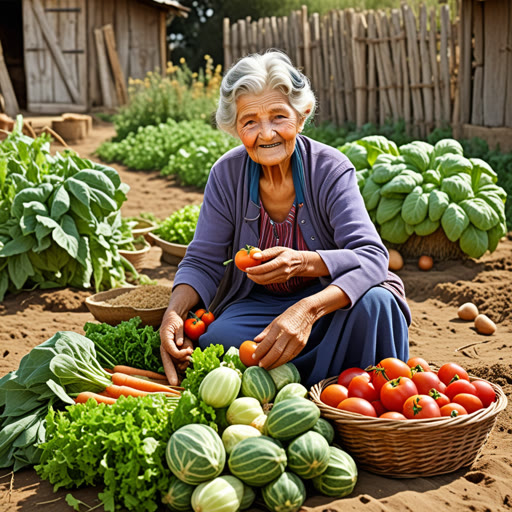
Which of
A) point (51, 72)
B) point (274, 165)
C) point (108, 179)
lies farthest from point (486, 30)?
point (51, 72)

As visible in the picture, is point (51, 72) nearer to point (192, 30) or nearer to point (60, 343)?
point (192, 30)

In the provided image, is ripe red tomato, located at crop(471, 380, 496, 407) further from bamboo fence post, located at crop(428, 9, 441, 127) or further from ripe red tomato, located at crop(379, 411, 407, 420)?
bamboo fence post, located at crop(428, 9, 441, 127)

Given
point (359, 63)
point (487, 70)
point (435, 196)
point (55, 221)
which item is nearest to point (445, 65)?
point (487, 70)

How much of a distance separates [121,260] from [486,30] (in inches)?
242

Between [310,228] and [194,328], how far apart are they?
0.80m

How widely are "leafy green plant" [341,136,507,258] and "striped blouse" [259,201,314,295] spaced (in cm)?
271

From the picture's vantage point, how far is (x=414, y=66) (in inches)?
401

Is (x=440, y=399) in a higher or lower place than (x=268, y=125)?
lower

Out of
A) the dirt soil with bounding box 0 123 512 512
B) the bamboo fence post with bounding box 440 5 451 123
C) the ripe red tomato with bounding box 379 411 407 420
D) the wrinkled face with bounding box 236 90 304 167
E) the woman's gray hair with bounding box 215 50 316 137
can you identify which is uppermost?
the bamboo fence post with bounding box 440 5 451 123

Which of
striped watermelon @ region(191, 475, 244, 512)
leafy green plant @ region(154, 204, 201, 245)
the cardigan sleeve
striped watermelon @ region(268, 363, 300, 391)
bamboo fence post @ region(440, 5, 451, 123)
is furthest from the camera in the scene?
bamboo fence post @ region(440, 5, 451, 123)

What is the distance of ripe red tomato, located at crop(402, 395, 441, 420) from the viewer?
9.27 feet

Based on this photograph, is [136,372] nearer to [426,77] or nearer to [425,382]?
[425,382]

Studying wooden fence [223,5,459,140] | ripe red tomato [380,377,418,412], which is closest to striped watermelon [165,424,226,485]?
ripe red tomato [380,377,418,412]

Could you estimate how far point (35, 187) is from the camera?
217 inches
